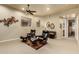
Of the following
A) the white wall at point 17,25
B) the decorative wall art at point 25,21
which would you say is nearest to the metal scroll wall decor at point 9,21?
the white wall at point 17,25

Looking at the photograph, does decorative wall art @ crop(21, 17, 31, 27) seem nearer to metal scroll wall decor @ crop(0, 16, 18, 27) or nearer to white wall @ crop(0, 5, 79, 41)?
white wall @ crop(0, 5, 79, 41)

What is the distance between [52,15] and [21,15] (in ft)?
4.82

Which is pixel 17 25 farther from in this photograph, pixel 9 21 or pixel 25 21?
pixel 25 21

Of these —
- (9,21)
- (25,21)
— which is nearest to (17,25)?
(9,21)

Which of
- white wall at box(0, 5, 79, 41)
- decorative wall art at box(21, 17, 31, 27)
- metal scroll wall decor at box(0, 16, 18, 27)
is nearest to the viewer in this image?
white wall at box(0, 5, 79, 41)

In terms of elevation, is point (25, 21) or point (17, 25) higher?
point (25, 21)

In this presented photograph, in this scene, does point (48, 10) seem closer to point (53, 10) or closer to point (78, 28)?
point (53, 10)

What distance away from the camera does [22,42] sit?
4.84 metres

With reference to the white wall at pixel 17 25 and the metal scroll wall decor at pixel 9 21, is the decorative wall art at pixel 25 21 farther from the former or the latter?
the metal scroll wall decor at pixel 9 21

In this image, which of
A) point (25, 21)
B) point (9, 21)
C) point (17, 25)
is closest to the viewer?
point (25, 21)

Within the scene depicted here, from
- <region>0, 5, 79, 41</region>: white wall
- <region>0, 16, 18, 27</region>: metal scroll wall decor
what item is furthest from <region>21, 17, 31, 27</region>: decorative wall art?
<region>0, 16, 18, 27</region>: metal scroll wall decor

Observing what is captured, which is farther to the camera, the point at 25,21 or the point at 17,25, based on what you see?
the point at 17,25

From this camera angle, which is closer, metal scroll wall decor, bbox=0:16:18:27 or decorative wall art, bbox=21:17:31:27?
decorative wall art, bbox=21:17:31:27

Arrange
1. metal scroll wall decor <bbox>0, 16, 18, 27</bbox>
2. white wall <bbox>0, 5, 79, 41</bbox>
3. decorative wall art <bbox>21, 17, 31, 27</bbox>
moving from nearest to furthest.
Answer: white wall <bbox>0, 5, 79, 41</bbox> < decorative wall art <bbox>21, 17, 31, 27</bbox> < metal scroll wall decor <bbox>0, 16, 18, 27</bbox>
